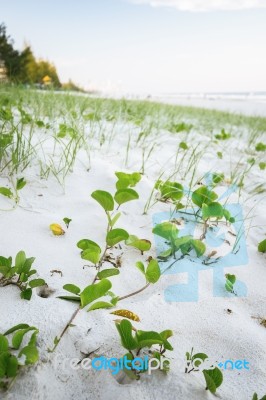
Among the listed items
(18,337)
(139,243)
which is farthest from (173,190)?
(18,337)

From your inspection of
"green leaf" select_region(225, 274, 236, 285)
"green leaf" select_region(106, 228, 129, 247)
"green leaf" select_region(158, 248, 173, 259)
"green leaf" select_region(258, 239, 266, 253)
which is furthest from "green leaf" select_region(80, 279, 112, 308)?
"green leaf" select_region(258, 239, 266, 253)

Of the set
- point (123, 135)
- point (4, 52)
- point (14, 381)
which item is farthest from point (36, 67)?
point (14, 381)

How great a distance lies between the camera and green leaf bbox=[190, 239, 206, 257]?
1165 mm

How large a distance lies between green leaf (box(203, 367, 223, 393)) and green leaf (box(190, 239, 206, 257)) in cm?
50

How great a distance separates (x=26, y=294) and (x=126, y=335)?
0.32 m

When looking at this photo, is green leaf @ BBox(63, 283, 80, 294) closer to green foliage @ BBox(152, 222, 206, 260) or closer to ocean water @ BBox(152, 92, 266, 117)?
green foliage @ BBox(152, 222, 206, 260)

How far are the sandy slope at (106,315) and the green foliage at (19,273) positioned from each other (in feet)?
0.10

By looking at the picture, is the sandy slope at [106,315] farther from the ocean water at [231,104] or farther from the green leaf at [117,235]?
the ocean water at [231,104]

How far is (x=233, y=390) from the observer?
2.45 ft

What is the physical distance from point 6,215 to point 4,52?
28250 mm

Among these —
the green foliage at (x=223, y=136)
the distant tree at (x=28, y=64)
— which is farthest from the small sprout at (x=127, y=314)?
the distant tree at (x=28, y=64)

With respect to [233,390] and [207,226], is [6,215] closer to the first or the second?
[207,226]

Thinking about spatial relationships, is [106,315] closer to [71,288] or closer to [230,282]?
[71,288]

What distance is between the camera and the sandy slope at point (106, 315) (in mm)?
707
